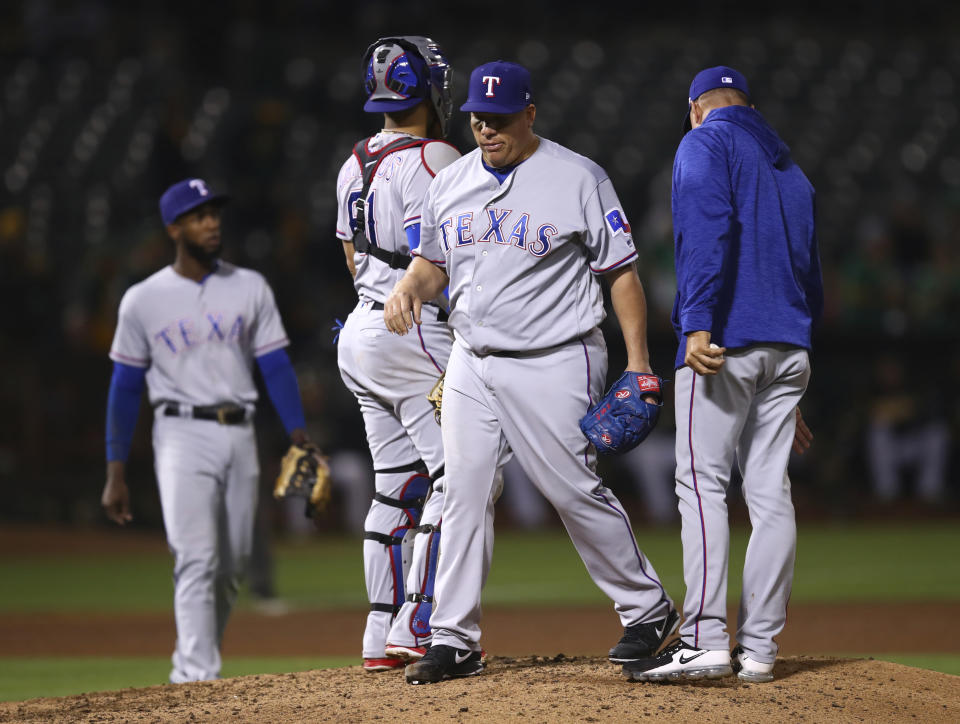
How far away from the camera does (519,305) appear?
4.64 metres

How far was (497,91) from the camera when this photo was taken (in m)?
4.63

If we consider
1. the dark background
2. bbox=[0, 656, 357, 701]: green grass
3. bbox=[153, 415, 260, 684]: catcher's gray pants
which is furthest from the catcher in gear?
the dark background

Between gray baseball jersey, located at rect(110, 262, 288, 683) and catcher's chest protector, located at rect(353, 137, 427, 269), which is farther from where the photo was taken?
gray baseball jersey, located at rect(110, 262, 288, 683)

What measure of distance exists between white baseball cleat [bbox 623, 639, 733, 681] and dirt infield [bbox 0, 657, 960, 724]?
0.13 feet

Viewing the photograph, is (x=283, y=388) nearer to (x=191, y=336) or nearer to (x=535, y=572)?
(x=191, y=336)

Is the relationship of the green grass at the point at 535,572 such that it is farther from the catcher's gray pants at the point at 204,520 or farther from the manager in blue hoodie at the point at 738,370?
the manager in blue hoodie at the point at 738,370

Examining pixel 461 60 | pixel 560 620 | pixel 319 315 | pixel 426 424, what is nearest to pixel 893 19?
pixel 461 60

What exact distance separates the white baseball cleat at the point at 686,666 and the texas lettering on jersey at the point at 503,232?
57.9 inches

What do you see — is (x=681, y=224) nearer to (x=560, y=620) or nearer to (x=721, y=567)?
(x=721, y=567)

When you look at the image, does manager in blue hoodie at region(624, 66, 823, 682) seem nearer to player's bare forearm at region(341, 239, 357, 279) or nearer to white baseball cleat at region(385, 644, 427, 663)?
white baseball cleat at region(385, 644, 427, 663)

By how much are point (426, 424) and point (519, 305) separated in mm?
819

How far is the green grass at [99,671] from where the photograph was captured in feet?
23.6

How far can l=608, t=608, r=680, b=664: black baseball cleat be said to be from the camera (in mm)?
4738

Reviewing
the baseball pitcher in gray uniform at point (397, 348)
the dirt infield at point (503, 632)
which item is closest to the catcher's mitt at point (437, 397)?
the baseball pitcher in gray uniform at point (397, 348)
